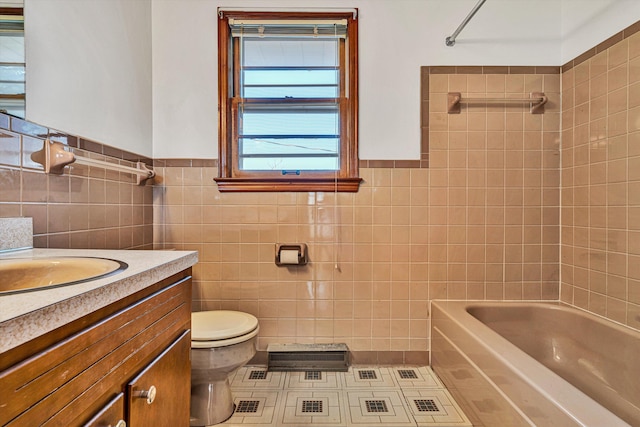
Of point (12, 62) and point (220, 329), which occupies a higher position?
point (12, 62)

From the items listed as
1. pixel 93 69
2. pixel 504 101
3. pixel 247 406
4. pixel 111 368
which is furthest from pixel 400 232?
pixel 93 69

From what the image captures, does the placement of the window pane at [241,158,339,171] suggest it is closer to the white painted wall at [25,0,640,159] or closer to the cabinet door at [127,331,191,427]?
the white painted wall at [25,0,640,159]

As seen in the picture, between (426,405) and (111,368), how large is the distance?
1.48 m

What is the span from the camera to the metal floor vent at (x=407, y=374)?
1.78m

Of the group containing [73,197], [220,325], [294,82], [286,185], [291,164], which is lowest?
[220,325]

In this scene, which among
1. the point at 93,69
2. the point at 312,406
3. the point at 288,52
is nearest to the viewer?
the point at 93,69

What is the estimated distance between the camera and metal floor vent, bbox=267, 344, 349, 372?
186 centimetres


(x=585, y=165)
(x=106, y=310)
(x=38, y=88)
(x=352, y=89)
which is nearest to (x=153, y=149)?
(x=38, y=88)

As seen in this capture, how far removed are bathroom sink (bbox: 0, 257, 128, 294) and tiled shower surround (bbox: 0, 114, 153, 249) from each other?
32 cm

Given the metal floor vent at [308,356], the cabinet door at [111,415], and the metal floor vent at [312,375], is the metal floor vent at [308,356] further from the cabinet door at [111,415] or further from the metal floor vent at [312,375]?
the cabinet door at [111,415]

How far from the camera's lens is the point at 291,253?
1.83 metres

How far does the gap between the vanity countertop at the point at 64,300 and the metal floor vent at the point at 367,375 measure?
1.40 m

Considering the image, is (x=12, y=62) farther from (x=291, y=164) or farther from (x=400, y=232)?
(x=400, y=232)

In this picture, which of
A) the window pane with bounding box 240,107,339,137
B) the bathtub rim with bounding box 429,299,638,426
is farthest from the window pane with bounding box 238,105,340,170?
the bathtub rim with bounding box 429,299,638,426
